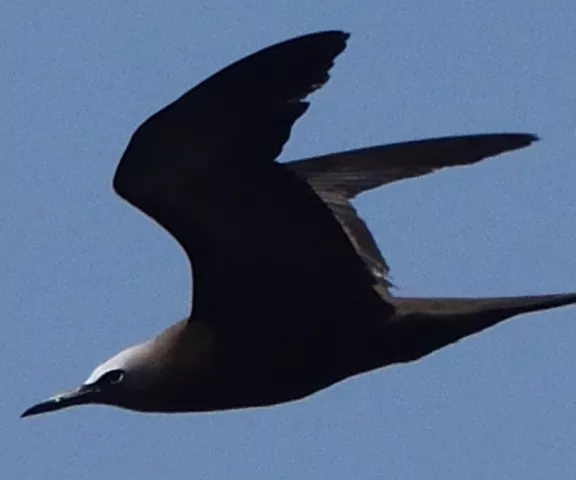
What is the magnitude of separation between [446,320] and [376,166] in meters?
1.60

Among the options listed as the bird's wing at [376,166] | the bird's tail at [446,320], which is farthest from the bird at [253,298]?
the bird's wing at [376,166]

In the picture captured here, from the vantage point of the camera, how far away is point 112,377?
10.0m

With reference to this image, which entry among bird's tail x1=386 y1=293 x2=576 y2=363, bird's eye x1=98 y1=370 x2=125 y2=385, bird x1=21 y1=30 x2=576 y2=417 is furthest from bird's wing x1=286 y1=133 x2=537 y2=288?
bird's eye x1=98 y1=370 x2=125 y2=385

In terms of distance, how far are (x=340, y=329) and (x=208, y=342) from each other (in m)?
0.56

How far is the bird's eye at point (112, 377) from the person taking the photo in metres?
10.0

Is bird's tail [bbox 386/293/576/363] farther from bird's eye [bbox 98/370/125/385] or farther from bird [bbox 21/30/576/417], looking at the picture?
bird's eye [bbox 98/370/125/385]

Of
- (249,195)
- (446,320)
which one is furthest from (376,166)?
(249,195)

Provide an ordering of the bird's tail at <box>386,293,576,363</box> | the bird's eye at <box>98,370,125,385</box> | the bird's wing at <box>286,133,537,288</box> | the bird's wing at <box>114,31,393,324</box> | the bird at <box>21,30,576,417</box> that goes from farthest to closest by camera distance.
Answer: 1. the bird's wing at <box>286,133,537,288</box>
2. the bird's eye at <box>98,370,125,385</box>
3. the bird's tail at <box>386,293,576,363</box>
4. the bird at <box>21,30,576,417</box>
5. the bird's wing at <box>114,31,393,324</box>

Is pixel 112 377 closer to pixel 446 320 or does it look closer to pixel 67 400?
pixel 67 400

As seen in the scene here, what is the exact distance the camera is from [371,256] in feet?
35.7

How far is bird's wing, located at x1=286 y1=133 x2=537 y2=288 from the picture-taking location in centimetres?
1054

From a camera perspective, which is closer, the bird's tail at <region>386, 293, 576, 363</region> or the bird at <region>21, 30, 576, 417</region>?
the bird at <region>21, 30, 576, 417</region>

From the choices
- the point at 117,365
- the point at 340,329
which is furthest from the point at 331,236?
the point at 117,365

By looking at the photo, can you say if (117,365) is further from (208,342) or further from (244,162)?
(244,162)
